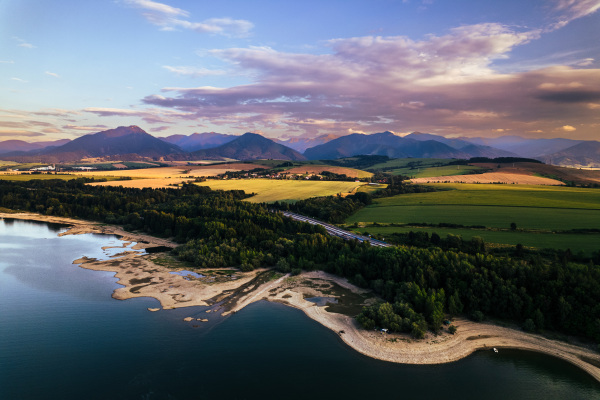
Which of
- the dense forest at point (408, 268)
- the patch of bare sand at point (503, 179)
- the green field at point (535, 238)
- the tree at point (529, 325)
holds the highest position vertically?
the patch of bare sand at point (503, 179)

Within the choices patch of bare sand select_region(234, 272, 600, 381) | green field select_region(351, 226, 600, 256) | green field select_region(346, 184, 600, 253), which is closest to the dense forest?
patch of bare sand select_region(234, 272, 600, 381)

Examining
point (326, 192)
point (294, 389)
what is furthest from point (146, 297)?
point (326, 192)

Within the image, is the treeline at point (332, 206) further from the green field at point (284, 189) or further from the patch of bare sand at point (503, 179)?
the patch of bare sand at point (503, 179)

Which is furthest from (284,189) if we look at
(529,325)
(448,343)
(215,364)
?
(215,364)

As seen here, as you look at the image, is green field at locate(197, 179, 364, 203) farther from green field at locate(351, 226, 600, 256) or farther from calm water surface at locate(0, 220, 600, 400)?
calm water surface at locate(0, 220, 600, 400)

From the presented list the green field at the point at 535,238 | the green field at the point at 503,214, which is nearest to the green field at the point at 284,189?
the green field at the point at 503,214

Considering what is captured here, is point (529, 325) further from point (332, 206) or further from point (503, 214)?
point (332, 206)

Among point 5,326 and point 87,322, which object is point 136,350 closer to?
point 87,322
